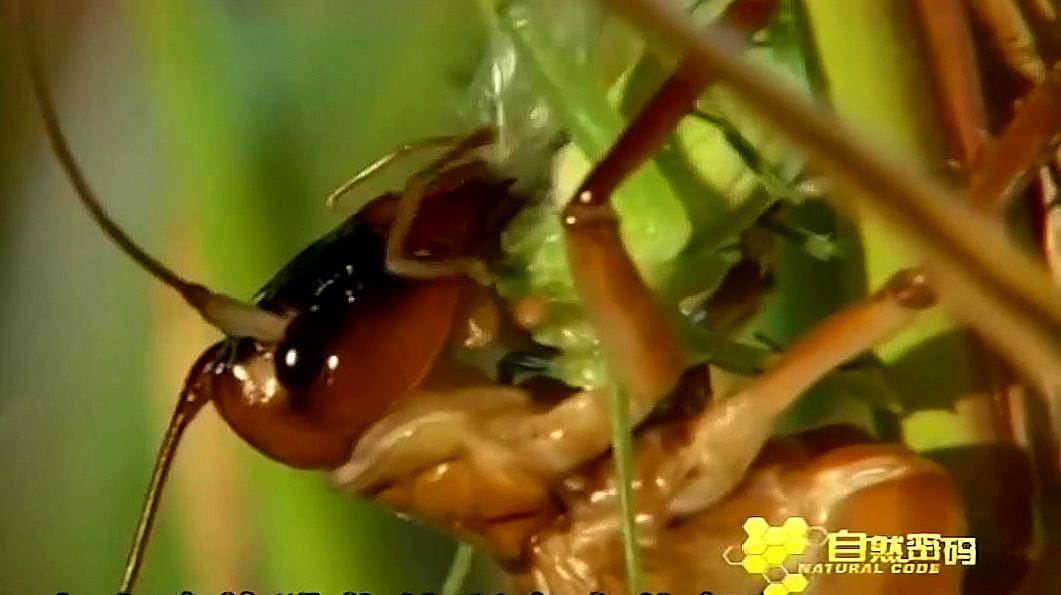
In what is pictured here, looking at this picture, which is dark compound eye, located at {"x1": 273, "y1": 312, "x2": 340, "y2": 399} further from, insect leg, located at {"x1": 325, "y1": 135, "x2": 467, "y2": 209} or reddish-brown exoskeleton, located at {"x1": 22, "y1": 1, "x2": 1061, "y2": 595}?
insect leg, located at {"x1": 325, "y1": 135, "x2": 467, "y2": 209}

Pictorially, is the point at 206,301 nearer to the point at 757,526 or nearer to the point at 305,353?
the point at 305,353

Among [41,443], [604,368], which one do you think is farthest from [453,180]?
[41,443]

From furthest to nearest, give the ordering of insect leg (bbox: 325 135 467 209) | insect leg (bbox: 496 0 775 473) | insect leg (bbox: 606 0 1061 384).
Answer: insect leg (bbox: 325 135 467 209) → insect leg (bbox: 496 0 775 473) → insect leg (bbox: 606 0 1061 384)

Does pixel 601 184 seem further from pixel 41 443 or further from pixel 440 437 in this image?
pixel 41 443

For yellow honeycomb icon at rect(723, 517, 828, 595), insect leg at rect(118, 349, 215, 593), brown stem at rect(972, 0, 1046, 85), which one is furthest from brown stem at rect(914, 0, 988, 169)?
insect leg at rect(118, 349, 215, 593)

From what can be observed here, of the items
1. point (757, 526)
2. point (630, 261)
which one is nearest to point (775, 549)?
point (757, 526)

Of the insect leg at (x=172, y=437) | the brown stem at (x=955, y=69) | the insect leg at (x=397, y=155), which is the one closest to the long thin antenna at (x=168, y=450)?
the insect leg at (x=172, y=437)

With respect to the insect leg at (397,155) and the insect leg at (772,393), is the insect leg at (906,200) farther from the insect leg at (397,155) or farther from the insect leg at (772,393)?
the insect leg at (397,155)
